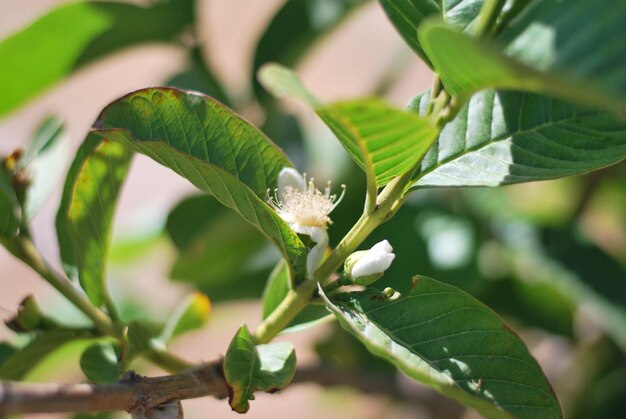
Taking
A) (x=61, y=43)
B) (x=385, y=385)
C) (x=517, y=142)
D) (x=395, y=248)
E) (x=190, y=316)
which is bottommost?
(x=385, y=385)

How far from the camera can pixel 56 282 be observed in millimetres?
603

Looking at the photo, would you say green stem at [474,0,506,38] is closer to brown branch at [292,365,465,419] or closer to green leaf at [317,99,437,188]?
green leaf at [317,99,437,188]

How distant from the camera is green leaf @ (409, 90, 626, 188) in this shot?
0.48 metres

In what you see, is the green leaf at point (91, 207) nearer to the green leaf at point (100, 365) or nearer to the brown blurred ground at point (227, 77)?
the green leaf at point (100, 365)

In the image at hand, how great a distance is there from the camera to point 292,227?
1.69ft

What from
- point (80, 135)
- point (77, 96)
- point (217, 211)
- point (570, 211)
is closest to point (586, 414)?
point (570, 211)

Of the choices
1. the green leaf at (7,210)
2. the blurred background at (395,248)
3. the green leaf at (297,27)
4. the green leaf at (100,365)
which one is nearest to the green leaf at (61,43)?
the blurred background at (395,248)

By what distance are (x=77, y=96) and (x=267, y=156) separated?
206 cm

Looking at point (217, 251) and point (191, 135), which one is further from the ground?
point (191, 135)

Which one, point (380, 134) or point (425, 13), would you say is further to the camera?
point (425, 13)

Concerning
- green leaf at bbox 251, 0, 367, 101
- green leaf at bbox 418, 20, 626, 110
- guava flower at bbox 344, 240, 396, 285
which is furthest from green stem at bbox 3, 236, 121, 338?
green leaf at bbox 251, 0, 367, 101

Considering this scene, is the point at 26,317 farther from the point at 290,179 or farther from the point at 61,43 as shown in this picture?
the point at 61,43

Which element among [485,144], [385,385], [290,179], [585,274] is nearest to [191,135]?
[290,179]

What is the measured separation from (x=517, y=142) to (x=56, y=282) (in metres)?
0.36
